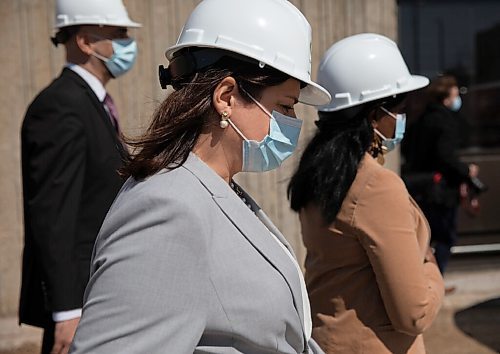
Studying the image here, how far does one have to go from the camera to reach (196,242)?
1267mm

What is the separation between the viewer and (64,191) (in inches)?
101

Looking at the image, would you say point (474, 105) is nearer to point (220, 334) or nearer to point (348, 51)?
point (348, 51)

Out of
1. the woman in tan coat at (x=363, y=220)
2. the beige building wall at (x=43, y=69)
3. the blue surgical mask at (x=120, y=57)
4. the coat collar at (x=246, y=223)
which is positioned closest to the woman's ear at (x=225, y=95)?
the coat collar at (x=246, y=223)

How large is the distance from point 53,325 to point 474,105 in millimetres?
4632

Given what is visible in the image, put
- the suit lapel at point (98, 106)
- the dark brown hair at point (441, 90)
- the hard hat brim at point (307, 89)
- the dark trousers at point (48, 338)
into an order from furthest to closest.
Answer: the dark brown hair at point (441, 90) < the suit lapel at point (98, 106) < the dark trousers at point (48, 338) < the hard hat brim at point (307, 89)

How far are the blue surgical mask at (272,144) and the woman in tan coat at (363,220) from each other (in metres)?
0.57

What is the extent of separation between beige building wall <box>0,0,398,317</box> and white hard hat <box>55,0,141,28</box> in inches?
59.1

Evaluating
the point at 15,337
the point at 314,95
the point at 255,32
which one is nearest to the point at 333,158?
the point at 314,95

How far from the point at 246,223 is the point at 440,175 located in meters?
4.00

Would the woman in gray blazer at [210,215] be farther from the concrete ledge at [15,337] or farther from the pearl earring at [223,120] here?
the concrete ledge at [15,337]

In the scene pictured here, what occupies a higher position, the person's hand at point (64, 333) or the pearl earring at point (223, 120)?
the pearl earring at point (223, 120)

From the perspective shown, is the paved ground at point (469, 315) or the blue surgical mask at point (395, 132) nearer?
the blue surgical mask at point (395, 132)

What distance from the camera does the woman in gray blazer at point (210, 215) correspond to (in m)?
1.22

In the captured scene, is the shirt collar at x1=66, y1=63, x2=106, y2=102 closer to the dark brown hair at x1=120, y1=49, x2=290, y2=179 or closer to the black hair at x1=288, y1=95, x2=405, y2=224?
the black hair at x1=288, y1=95, x2=405, y2=224
